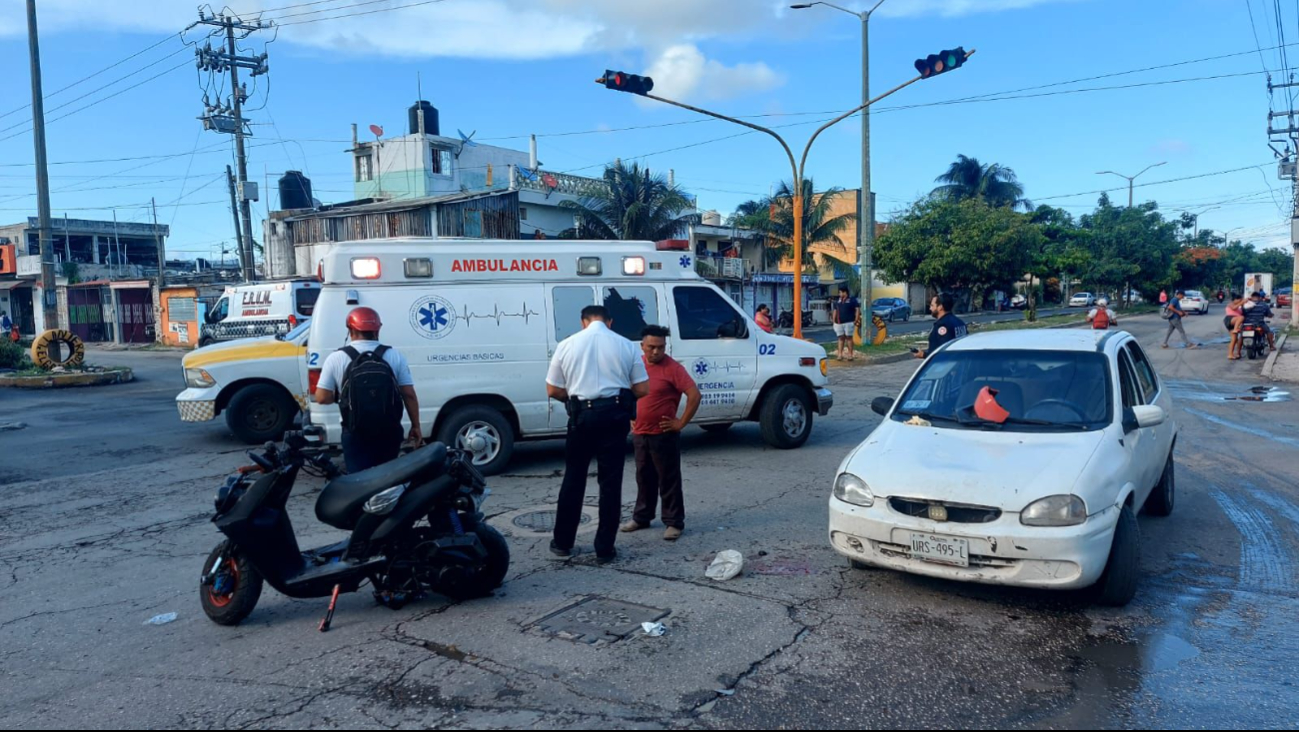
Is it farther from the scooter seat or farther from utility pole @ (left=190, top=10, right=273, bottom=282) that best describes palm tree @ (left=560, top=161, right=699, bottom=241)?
the scooter seat

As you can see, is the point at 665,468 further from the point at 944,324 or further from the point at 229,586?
the point at 944,324

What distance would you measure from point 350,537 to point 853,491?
9.52 feet

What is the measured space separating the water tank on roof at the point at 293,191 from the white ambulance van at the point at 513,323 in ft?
121

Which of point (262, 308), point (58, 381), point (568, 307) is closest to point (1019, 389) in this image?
point (568, 307)

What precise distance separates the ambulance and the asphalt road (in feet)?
10.9

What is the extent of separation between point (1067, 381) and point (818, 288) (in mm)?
49537

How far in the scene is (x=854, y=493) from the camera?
5277 mm

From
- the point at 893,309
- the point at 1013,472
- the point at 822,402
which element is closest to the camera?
the point at 1013,472

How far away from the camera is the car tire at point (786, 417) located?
1005 centimetres

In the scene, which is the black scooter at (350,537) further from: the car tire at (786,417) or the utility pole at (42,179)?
the utility pole at (42,179)

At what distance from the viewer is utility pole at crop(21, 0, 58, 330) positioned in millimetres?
21219

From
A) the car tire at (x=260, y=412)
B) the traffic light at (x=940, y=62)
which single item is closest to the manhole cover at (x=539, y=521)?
the car tire at (x=260, y=412)

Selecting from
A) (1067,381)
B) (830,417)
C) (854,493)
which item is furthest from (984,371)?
(830,417)

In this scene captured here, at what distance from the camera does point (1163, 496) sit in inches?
273
